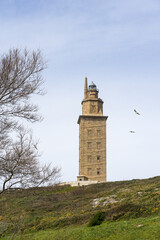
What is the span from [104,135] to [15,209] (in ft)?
122

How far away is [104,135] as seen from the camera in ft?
217

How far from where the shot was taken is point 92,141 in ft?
215

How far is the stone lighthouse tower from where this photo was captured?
209 feet

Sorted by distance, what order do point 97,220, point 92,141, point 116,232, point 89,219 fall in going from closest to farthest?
1. point 116,232
2. point 97,220
3. point 89,219
4. point 92,141

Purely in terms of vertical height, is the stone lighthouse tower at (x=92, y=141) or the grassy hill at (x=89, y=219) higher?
Result: the stone lighthouse tower at (x=92, y=141)

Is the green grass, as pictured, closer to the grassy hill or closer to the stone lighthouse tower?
the grassy hill

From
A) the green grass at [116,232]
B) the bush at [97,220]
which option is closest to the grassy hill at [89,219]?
the green grass at [116,232]

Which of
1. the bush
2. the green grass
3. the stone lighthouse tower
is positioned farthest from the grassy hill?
the stone lighthouse tower

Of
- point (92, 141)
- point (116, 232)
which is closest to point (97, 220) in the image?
point (116, 232)

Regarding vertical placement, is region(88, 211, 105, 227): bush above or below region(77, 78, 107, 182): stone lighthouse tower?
below

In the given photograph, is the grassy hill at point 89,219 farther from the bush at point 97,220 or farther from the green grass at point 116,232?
the bush at point 97,220

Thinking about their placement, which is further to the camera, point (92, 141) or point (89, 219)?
point (92, 141)

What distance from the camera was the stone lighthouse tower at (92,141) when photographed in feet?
209

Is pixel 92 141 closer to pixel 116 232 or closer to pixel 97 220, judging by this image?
pixel 97 220
